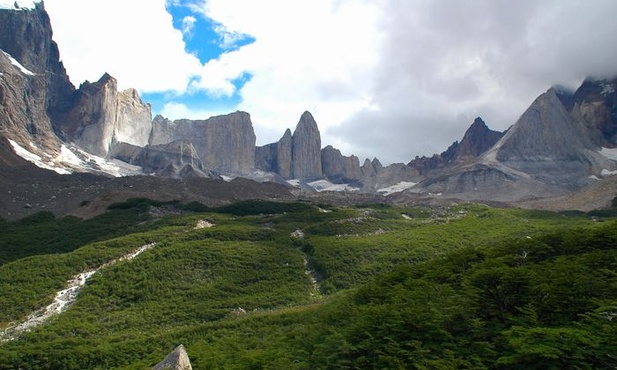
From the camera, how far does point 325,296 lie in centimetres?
4447

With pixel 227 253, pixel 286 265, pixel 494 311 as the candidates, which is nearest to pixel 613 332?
pixel 494 311

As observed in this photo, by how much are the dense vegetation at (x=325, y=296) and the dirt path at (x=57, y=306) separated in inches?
30.2

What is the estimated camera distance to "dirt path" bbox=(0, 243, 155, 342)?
37.3 m

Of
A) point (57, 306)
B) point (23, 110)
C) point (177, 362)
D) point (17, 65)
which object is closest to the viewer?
point (177, 362)

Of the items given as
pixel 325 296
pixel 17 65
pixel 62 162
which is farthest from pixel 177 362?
pixel 17 65

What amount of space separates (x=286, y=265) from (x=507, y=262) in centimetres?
3403

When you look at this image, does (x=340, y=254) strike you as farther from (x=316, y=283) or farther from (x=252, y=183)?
(x=252, y=183)

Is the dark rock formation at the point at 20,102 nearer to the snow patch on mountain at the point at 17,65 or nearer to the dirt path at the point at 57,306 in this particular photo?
the snow patch on mountain at the point at 17,65

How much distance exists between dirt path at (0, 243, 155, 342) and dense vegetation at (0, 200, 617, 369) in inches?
30.2

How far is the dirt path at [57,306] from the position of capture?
122ft

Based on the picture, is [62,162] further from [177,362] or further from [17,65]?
[177,362]

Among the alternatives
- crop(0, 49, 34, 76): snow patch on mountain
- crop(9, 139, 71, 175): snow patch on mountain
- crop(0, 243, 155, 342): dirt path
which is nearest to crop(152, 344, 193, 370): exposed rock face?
crop(0, 243, 155, 342): dirt path

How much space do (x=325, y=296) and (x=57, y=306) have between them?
2071 centimetres

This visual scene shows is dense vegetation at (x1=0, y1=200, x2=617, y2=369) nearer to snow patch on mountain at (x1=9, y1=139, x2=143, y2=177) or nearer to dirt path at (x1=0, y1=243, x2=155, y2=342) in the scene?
dirt path at (x1=0, y1=243, x2=155, y2=342)
